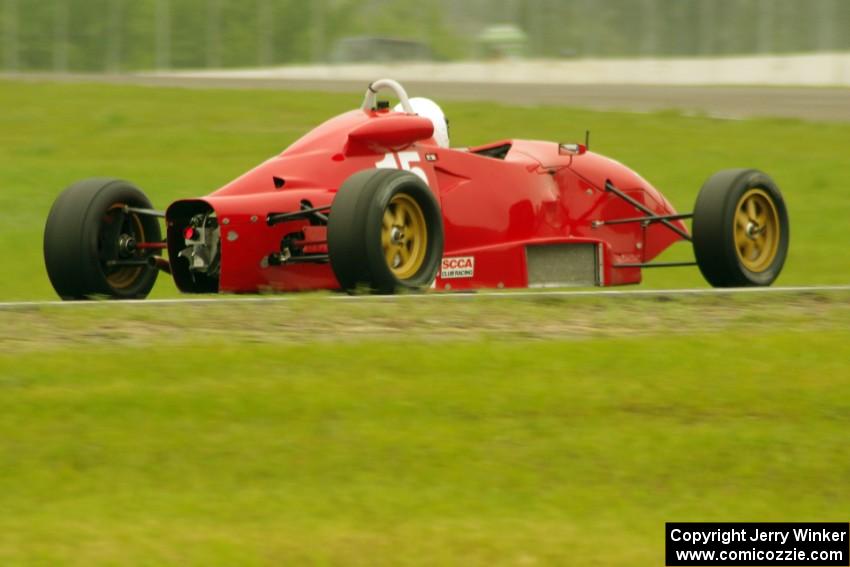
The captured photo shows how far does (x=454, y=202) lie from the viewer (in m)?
11.1

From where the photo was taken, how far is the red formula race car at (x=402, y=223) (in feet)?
32.9

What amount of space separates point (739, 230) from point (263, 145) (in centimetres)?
1483

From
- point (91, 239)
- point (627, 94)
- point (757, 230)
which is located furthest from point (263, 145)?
point (91, 239)

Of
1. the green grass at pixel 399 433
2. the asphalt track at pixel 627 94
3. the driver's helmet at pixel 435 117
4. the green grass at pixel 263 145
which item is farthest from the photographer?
the asphalt track at pixel 627 94

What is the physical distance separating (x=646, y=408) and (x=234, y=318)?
8.43 feet

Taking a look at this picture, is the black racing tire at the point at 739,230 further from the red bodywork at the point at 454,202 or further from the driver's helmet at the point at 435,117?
the driver's helmet at the point at 435,117

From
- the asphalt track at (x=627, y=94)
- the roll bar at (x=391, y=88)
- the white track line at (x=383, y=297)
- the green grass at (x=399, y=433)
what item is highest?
the asphalt track at (x=627, y=94)

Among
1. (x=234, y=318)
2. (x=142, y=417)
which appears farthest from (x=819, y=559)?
(x=234, y=318)

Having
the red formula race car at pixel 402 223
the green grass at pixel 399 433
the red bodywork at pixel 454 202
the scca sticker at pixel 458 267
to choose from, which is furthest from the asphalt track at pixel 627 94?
the green grass at pixel 399 433

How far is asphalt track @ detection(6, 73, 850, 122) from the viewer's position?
98.7ft

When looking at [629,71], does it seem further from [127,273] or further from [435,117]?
[127,273]

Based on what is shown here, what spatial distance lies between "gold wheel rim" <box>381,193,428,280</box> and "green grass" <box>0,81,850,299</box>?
19.4 ft

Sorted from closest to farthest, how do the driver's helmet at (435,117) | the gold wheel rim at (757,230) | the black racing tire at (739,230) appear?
1. the black racing tire at (739,230)
2. the driver's helmet at (435,117)
3. the gold wheel rim at (757,230)

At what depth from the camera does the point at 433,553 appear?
531 cm
